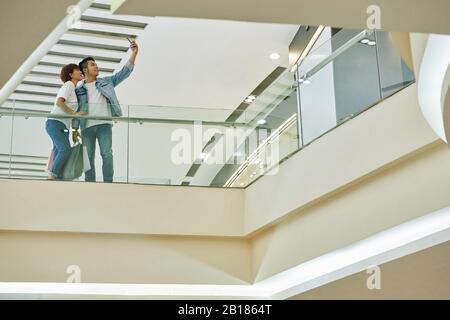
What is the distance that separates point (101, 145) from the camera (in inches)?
290

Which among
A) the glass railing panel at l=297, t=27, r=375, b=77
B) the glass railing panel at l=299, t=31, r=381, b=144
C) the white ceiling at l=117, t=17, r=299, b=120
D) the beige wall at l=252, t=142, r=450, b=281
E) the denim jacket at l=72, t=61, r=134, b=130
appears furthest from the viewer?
the white ceiling at l=117, t=17, r=299, b=120

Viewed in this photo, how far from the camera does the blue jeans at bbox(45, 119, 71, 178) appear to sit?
23.7ft

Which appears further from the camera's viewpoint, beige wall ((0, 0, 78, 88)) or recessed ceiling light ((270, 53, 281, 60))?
recessed ceiling light ((270, 53, 281, 60))

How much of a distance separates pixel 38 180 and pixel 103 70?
14.6 ft

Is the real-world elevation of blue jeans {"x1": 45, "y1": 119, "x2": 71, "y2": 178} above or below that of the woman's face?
below

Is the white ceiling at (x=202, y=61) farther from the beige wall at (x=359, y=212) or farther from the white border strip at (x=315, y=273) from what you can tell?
the beige wall at (x=359, y=212)

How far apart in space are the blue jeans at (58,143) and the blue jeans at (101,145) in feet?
→ 0.56

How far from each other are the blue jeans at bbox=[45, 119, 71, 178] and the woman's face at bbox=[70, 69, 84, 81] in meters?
0.79

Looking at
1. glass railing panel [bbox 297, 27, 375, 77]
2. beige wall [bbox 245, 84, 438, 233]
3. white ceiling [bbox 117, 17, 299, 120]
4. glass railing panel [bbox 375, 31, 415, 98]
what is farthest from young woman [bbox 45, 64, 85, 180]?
white ceiling [bbox 117, 17, 299, 120]

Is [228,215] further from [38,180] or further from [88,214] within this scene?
[38,180]

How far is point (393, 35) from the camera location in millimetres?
4617

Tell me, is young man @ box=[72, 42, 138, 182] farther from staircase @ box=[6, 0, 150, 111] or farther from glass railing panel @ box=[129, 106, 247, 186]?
staircase @ box=[6, 0, 150, 111]

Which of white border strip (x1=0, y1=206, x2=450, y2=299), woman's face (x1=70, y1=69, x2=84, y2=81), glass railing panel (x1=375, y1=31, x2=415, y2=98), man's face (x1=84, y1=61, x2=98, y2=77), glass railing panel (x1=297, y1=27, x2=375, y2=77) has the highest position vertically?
man's face (x1=84, y1=61, x2=98, y2=77)

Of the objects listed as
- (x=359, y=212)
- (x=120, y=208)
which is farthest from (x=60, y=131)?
(x=359, y=212)
